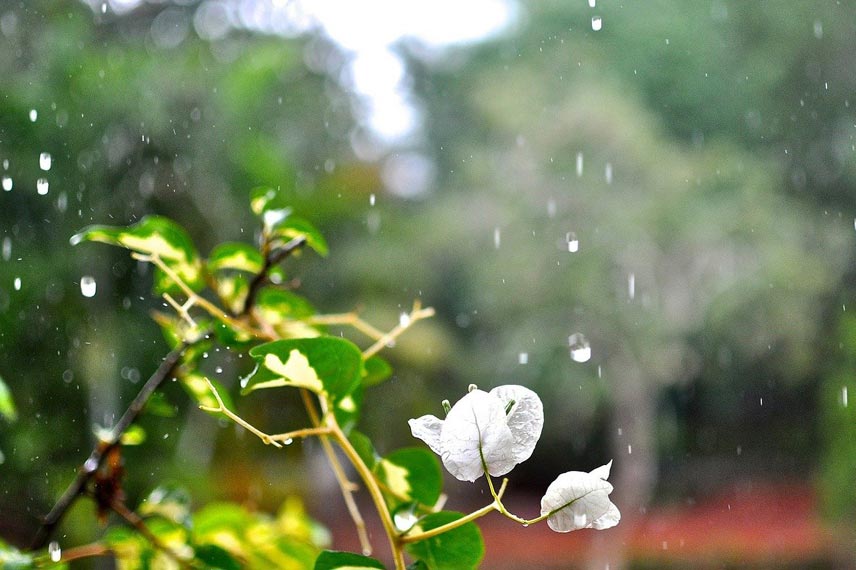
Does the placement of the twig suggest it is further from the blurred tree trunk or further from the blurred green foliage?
the blurred tree trunk

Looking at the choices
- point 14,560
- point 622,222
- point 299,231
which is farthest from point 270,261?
point 622,222

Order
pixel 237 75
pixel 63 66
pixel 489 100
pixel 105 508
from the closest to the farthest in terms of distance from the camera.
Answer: pixel 105 508 → pixel 63 66 → pixel 237 75 → pixel 489 100

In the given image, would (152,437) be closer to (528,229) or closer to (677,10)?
(528,229)

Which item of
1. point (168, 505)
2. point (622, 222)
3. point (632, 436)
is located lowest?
point (632, 436)

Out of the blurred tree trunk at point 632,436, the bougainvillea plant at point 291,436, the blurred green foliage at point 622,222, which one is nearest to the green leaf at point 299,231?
the bougainvillea plant at point 291,436

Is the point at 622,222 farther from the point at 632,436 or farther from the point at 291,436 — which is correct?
the point at 291,436

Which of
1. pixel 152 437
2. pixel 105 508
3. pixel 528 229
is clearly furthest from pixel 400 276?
pixel 105 508

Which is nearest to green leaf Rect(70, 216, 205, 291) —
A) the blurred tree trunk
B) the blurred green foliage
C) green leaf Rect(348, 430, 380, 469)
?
green leaf Rect(348, 430, 380, 469)

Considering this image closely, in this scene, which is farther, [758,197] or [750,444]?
[750,444]
